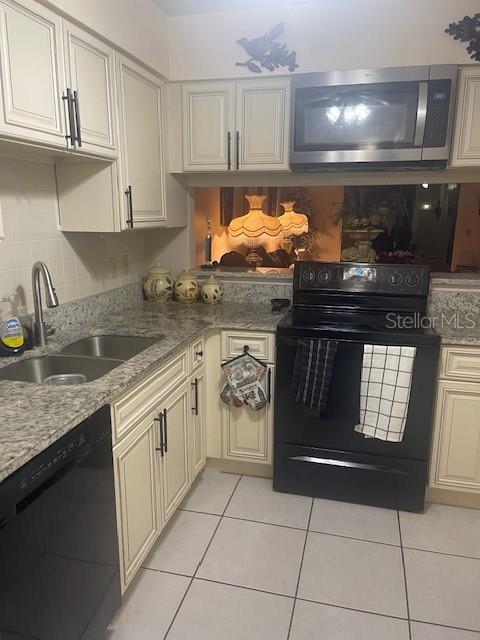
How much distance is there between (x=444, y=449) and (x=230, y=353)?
1.16 m

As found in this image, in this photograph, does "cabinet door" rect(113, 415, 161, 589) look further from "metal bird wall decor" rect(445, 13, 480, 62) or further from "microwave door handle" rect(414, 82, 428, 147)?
"metal bird wall decor" rect(445, 13, 480, 62)

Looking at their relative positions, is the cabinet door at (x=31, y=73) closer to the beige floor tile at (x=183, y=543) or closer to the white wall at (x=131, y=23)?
the white wall at (x=131, y=23)

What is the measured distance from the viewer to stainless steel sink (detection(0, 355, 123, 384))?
1.85m

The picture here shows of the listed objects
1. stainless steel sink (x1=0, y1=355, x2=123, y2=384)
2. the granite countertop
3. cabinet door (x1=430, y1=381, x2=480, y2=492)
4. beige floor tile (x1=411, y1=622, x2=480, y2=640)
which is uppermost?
the granite countertop

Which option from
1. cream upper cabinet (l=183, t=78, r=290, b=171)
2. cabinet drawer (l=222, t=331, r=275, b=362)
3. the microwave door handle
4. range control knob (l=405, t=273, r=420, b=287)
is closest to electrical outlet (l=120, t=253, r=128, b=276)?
cream upper cabinet (l=183, t=78, r=290, b=171)

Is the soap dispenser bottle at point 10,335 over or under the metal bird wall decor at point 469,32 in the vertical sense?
under

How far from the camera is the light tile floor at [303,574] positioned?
5.58 ft

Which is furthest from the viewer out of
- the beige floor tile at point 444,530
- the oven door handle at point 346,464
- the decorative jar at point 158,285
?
the decorative jar at point 158,285

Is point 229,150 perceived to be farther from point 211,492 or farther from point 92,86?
point 211,492

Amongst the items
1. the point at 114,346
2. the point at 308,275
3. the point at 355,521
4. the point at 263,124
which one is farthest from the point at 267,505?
the point at 263,124

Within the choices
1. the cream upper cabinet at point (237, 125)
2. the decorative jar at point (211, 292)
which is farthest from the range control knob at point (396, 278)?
the decorative jar at point (211, 292)

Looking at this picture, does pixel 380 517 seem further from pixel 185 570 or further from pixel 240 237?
→ pixel 240 237

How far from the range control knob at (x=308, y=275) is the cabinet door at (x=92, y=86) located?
1169mm

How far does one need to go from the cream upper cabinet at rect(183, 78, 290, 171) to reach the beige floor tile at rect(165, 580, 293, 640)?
6.65 ft
